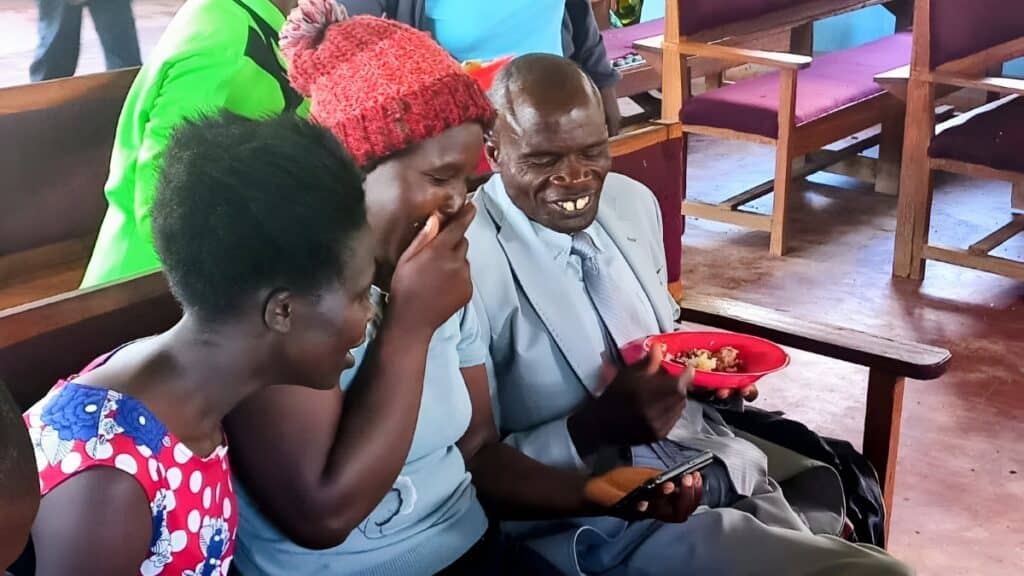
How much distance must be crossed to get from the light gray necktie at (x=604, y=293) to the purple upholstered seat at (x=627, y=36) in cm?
321

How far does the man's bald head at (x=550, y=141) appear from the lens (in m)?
1.64

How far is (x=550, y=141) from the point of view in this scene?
64.5 inches

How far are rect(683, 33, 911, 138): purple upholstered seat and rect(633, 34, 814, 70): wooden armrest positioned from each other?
147mm

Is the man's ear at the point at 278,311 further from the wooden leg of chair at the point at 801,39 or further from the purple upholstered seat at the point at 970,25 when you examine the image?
the wooden leg of chair at the point at 801,39

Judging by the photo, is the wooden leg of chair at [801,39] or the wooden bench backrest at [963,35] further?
the wooden leg of chair at [801,39]

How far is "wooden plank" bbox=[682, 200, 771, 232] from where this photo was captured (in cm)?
427

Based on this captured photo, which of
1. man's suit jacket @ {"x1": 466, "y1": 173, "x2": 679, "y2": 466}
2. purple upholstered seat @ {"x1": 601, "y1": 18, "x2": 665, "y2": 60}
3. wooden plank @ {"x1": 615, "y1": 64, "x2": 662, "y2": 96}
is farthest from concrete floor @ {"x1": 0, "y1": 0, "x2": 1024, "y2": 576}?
man's suit jacket @ {"x1": 466, "y1": 173, "x2": 679, "y2": 466}

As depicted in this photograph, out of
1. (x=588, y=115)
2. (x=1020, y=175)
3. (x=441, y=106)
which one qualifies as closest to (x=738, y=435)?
(x=588, y=115)

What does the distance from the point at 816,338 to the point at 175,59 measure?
45.6 inches

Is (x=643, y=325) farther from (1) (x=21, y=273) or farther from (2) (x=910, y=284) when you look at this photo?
(2) (x=910, y=284)

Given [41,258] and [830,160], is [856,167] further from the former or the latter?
[41,258]

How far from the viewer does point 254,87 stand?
200 cm

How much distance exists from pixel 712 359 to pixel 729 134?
2587 millimetres

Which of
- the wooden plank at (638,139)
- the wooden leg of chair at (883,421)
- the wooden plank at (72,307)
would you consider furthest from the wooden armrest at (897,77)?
the wooden plank at (72,307)
